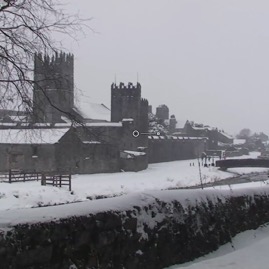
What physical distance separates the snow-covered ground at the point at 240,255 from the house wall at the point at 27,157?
4524 cm

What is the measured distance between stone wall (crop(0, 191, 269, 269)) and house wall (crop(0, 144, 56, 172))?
149ft

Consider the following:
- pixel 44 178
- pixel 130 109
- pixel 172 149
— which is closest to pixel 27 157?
pixel 44 178

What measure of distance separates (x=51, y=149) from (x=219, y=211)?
1810 inches

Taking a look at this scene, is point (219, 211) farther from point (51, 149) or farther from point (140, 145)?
point (140, 145)

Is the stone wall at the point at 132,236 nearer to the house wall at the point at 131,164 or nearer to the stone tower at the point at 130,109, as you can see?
the house wall at the point at 131,164

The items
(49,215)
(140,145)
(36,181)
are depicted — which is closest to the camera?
(49,215)

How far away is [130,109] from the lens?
6938 cm

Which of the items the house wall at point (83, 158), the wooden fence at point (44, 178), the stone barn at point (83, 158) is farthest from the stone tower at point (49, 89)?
the house wall at point (83, 158)

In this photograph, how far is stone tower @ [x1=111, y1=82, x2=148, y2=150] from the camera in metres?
68.2

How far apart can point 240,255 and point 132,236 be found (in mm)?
2039

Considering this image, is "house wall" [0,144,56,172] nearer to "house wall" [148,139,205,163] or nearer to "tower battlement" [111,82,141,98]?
"tower battlement" [111,82,141,98]

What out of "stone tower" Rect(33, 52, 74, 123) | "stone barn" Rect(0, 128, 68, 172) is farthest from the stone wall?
"stone barn" Rect(0, 128, 68, 172)

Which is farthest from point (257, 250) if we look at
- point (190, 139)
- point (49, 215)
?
point (190, 139)

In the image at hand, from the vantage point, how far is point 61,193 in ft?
92.0
